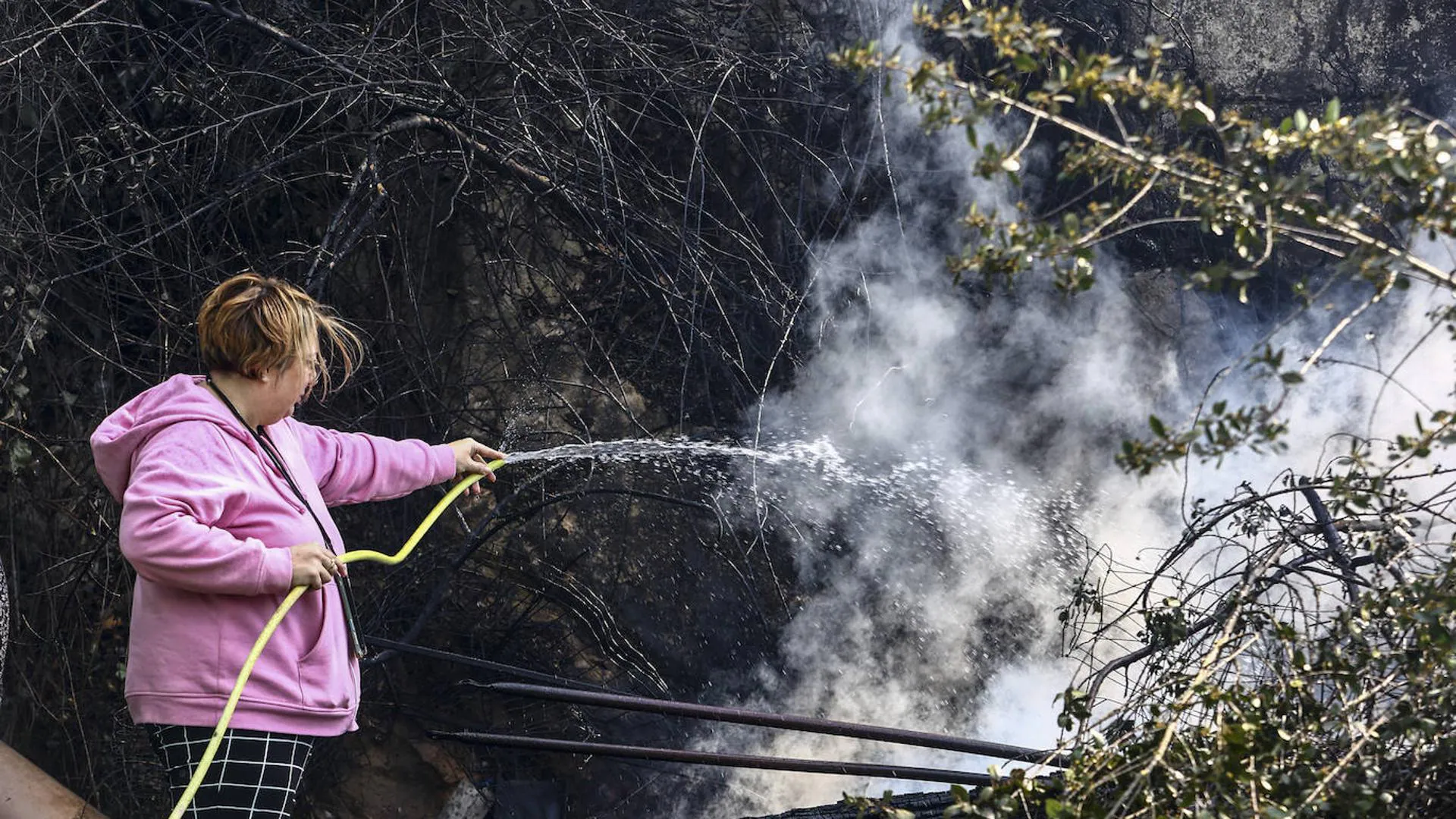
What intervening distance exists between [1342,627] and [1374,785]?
30cm

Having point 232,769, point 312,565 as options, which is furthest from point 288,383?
point 232,769

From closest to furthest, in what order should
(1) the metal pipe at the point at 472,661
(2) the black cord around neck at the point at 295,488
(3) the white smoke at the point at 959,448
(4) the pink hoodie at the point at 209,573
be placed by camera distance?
(4) the pink hoodie at the point at 209,573 → (2) the black cord around neck at the point at 295,488 → (1) the metal pipe at the point at 472,661 → (3) the white smoke at the point at 959,448

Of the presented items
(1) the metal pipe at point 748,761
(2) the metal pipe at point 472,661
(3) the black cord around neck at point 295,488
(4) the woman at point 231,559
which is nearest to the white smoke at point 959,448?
(2) the metal pipe at point 472,661

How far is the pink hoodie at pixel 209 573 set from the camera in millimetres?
2404

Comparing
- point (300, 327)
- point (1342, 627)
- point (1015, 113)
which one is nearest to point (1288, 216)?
point (1342, 627)

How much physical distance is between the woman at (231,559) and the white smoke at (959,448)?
96.8 inches

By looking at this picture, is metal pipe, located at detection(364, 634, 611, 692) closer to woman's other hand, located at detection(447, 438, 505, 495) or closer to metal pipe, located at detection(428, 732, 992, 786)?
woman's other hand, located at detection(447, 438, 505, 495)

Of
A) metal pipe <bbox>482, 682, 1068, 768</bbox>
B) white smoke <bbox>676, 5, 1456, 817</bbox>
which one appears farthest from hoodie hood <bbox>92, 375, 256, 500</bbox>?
white smoke <bbox>676, 5, 1456, 817</bbox>

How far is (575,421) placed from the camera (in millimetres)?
5031

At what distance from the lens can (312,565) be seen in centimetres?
247

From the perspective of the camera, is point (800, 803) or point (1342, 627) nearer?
point (1342, 627)

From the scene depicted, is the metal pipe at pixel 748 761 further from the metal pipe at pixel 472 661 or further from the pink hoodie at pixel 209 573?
the metal pipe at pixel 472 661

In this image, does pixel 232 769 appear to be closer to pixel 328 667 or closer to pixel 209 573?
pixel 328 667

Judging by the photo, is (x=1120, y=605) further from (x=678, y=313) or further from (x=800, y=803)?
(x=678, y=313)
